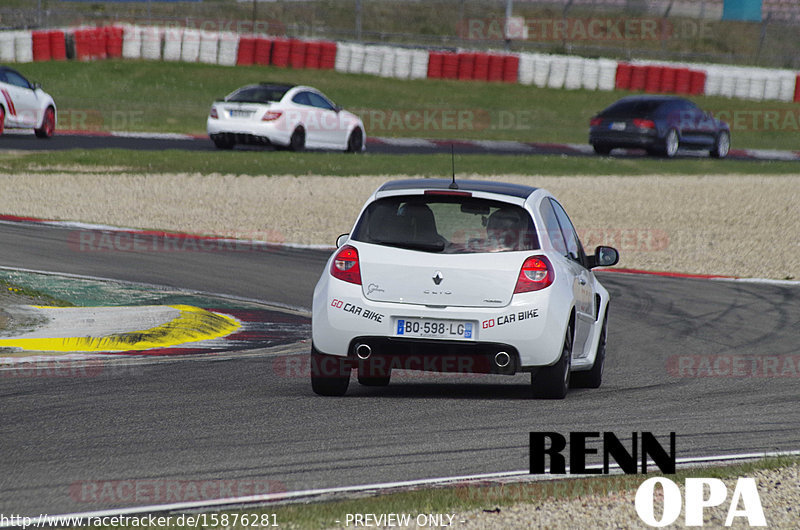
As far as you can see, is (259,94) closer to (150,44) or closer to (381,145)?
(381,145)

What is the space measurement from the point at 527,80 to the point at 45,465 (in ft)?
122

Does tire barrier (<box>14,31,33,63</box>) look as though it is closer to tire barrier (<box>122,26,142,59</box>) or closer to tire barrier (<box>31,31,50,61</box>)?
tire barrier (<box>31,31,50,61</box>)

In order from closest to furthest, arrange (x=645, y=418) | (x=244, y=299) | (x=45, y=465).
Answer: (x=45, y=465) < (x=645, y=418) < (x=244, y=299)

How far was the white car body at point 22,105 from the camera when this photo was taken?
24766 mm

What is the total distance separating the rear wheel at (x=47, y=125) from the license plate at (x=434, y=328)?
20.7 meters

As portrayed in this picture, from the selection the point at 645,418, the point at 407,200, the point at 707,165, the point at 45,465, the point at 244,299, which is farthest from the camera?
the point at 707,165

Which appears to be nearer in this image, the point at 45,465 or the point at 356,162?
the point at 45,465

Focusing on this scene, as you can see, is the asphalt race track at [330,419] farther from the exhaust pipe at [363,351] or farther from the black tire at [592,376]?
the exhaust pipe at [363,351]

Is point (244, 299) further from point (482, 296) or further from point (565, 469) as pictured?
point (565, 469)

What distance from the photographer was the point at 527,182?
24.3m

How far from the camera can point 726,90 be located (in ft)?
136

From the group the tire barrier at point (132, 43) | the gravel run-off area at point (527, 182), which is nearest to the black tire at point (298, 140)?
the gravel run-off area at point (527, 182)

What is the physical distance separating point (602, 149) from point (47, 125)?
12732 mm

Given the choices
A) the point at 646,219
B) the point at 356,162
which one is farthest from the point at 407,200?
the point at 356,162
